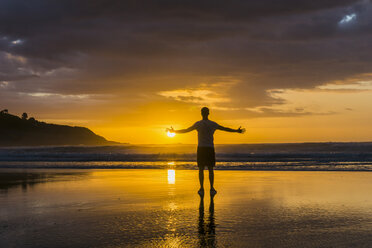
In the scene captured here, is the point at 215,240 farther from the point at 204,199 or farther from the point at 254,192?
the point at 254,192

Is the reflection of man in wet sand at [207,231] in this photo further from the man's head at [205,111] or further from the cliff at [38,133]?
the cliff at [38,133]

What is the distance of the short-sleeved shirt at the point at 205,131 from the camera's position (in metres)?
9.98

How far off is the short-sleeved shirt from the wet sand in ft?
4.23

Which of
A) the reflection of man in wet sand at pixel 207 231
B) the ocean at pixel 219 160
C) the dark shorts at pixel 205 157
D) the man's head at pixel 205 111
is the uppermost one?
the man's head at pixel 205 111

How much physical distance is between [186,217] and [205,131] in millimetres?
3769

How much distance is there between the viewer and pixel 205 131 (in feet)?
32.8

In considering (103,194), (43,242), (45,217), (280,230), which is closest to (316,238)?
(280,230)

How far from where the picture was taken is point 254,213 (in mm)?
6812

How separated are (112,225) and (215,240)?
68.7 inches

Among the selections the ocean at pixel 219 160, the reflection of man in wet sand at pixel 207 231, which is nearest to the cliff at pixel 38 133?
the ocean at pixel 219 160

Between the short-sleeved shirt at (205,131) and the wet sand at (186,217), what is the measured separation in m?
1.29


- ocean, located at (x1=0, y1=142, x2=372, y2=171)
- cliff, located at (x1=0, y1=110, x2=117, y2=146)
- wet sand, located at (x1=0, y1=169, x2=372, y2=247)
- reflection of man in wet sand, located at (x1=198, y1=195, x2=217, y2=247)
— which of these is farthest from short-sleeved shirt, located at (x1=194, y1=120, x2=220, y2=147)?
cliff, located at (x1=0, y1=110, x2=117, y2=146)

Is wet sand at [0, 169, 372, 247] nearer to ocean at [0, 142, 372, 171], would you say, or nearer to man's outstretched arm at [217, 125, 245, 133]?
man's outstretched arm at [217, 125, 245, 133]

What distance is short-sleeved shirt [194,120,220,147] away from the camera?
9984 mm
